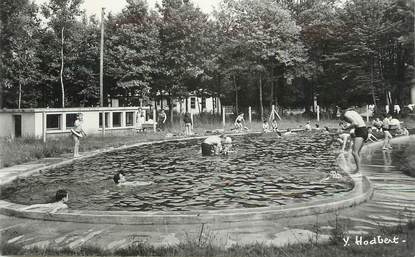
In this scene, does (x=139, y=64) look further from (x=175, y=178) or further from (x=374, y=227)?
(x=374, y=227)

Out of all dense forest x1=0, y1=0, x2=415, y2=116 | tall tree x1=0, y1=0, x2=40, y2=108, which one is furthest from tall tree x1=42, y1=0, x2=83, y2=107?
tall tree x1=0, y1=0, x2=40, y2=108

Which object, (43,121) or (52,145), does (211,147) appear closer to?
(52,145)

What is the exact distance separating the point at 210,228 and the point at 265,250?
1760 mm

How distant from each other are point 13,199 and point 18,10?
15.3m

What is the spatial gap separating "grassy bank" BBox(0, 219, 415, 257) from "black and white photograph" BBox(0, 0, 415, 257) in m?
0.03

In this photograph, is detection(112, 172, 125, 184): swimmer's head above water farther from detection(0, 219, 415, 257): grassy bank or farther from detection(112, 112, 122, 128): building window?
detection(112, 112, 122, 128): building window

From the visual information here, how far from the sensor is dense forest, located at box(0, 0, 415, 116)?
38.5m

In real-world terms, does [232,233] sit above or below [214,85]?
below

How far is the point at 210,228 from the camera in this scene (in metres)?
7.52

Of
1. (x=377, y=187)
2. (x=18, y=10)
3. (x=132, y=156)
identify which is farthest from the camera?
(x=18, y=10)

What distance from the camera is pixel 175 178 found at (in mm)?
A: 13922

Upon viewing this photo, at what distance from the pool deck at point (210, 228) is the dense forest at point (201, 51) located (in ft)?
89.1

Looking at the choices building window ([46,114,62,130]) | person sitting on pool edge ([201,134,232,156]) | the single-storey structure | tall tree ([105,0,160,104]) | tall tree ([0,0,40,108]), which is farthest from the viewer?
tall tree ([105,0,160,104])

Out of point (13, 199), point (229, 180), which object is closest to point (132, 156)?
point (229, 180)
